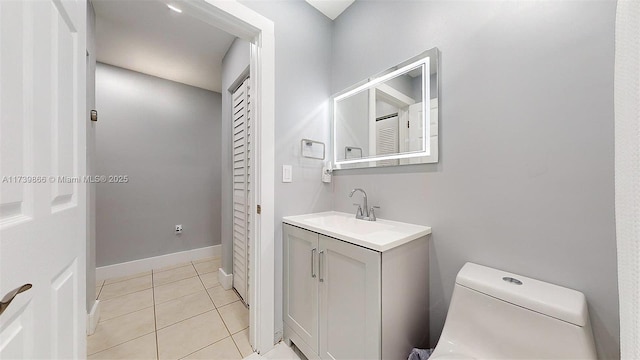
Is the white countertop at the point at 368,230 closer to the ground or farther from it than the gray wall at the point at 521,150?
closer to the ground

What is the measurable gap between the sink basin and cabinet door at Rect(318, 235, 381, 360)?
0.17m

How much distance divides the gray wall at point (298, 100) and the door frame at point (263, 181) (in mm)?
59

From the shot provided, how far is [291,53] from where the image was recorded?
1587 millimetres

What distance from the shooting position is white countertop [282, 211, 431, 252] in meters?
0.98

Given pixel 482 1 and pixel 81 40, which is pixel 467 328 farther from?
pixel 81 40

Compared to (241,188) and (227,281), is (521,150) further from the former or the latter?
(227,281)

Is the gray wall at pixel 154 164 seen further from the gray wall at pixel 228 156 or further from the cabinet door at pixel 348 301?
the cabinet door at pixel 348 301

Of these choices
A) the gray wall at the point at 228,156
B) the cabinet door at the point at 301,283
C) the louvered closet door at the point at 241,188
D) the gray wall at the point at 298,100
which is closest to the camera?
the cabinet door at the point at 301,283


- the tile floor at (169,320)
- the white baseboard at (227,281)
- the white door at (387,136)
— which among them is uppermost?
the white door at (387,136)

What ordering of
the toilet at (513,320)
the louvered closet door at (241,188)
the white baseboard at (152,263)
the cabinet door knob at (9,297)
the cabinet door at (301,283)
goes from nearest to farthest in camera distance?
the cabinet door knob at (9,297) < the toilet at (513,320) < the cabinet door at (301,283) < the louvered closet door at (241,188) < the white baseboard at (152,263)

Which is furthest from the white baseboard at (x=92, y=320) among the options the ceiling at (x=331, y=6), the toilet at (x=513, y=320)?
the ceiling at (x=331, y=6)

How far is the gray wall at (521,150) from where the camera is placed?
81 cm

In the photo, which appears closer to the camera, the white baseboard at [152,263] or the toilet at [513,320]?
the toilet at [513,320]

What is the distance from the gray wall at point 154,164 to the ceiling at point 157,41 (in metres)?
0.29
